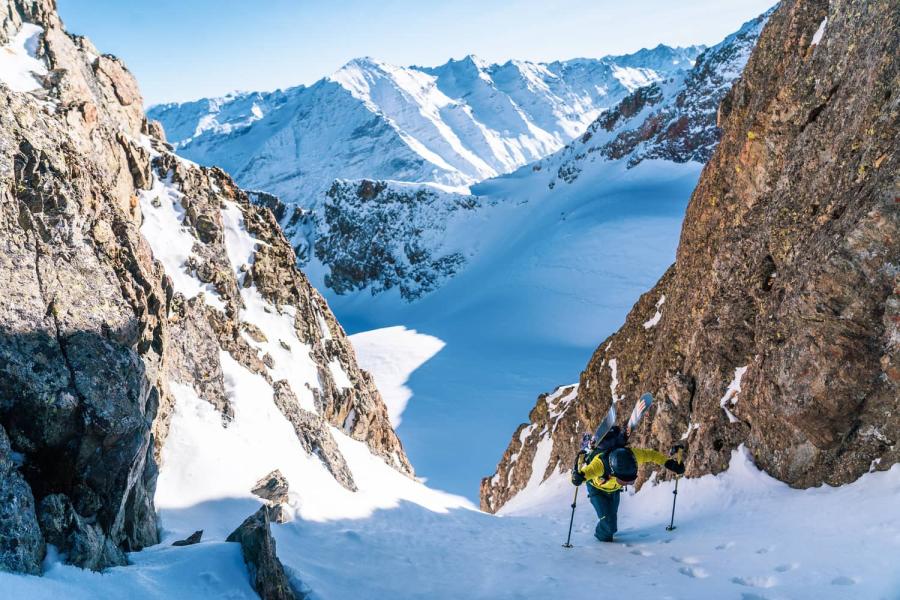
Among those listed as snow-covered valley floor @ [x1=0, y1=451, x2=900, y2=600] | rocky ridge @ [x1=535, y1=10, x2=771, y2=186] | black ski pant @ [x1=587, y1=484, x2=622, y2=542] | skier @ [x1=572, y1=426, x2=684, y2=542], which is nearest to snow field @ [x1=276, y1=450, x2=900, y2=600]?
snow-covered valley floor @ [x1=0, y1=451, x2=900, y2=600]

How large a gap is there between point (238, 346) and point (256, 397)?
2.06 metres

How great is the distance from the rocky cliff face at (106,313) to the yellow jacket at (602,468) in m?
5.19

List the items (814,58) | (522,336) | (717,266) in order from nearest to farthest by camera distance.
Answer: (814,58), (717,266), (522,336)

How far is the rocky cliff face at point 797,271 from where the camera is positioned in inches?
261

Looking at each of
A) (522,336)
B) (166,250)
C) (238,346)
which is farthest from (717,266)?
(522,336)

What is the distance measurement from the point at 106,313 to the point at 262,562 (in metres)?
3.28

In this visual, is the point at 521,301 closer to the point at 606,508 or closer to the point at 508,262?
the point at 508,262

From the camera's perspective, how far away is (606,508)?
309 inches

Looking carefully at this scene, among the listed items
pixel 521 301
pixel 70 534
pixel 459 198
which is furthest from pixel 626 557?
pixel 459 198

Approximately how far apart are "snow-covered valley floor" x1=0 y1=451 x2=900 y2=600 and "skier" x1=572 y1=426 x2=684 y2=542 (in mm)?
388

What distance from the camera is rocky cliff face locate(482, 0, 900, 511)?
21.8 feet

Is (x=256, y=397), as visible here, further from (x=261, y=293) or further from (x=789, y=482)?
(x=789, y=482)

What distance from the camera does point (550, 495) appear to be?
51.8ft

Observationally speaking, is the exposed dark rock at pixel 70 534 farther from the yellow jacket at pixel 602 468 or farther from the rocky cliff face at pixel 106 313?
the yellow jacket at pixel 602 468
